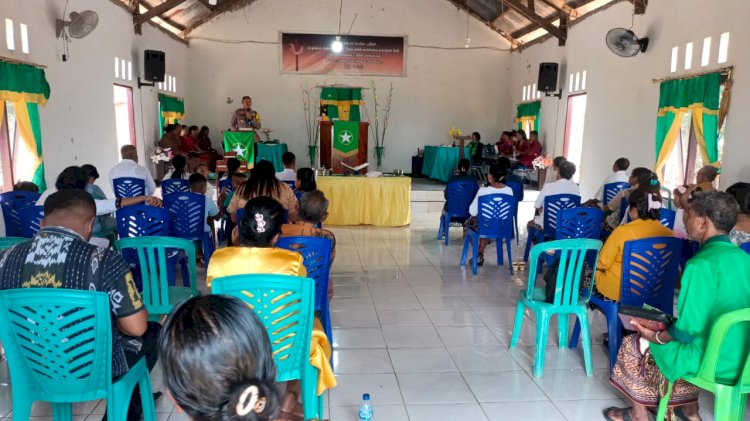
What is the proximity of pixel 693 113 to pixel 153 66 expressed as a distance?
806cm

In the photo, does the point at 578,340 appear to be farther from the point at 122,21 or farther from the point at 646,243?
the point at 122,21

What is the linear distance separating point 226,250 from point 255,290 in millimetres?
311

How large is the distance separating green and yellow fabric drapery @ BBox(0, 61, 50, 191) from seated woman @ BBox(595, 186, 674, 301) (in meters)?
5.54

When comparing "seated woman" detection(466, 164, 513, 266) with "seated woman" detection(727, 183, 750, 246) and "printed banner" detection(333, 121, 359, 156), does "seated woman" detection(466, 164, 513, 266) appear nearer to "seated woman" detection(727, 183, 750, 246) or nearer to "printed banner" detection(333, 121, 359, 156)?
"seated woman" detection(727, 183, 750, 246)

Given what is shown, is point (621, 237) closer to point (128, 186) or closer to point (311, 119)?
point (128, 186)

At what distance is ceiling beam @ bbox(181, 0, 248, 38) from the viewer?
11.3 meters

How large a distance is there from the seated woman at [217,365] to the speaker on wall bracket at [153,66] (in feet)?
30.3

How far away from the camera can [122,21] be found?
847cm

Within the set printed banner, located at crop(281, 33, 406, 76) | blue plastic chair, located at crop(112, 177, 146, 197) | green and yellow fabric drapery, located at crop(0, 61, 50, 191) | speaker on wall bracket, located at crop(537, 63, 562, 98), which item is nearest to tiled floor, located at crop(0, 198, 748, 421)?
blue plastic chair, located at crop(112, 177, 146, 197)

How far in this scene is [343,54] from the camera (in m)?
12.0

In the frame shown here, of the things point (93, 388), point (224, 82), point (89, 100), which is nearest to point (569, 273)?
point (93, 388)

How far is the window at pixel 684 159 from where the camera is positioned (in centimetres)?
624

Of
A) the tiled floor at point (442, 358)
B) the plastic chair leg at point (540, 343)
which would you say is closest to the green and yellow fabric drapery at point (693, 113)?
the tiled floor at point (442, 358)

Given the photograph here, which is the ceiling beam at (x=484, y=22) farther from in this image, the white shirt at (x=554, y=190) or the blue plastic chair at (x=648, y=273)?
the blue plastic chair at (x=648, y=273)
